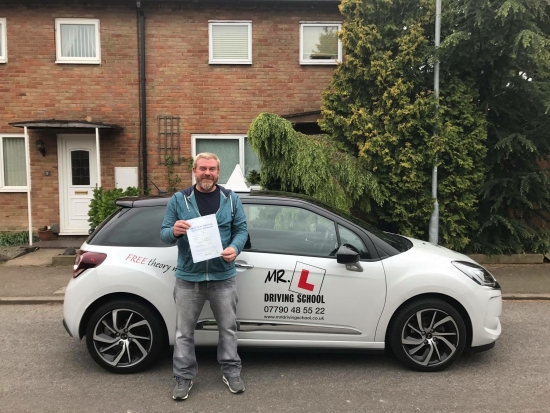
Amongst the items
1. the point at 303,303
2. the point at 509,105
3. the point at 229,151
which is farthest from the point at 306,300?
the point at 229,151

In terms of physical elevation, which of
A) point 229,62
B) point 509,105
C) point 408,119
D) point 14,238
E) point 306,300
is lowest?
point 14,238

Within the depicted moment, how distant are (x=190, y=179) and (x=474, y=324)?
23.8 feet

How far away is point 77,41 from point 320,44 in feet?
17.6

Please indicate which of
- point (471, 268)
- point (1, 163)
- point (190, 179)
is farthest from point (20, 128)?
point (471, 268)

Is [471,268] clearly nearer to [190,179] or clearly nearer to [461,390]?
[461,390]

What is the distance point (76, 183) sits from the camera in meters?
10.2

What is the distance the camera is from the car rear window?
407 cm

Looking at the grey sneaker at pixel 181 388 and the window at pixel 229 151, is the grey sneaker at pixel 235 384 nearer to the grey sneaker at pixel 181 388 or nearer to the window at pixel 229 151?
the grey sneaker at pixel 181 388

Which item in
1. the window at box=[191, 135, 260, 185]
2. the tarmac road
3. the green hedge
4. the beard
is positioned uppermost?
the window at box=[191, 135, 260, 185]

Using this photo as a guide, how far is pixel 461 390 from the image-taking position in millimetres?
3676

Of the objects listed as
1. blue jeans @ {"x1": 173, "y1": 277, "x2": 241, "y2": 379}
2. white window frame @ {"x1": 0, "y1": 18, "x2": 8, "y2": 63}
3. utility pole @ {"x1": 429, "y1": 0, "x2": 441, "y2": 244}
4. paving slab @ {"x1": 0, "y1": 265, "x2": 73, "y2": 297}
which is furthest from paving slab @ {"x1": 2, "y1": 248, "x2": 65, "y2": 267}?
utility pole @ {"x1": 429, "y1": 0, "x2": 441, "y2": 244}

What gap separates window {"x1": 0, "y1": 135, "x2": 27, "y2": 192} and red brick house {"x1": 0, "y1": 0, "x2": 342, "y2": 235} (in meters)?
0.24

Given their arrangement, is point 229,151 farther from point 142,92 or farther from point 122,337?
point 122,337

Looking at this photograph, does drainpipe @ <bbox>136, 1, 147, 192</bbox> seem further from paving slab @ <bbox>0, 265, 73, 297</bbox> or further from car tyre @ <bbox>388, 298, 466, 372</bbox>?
car tyre @ <bbox>388, 298, 466, 372</bbox>
